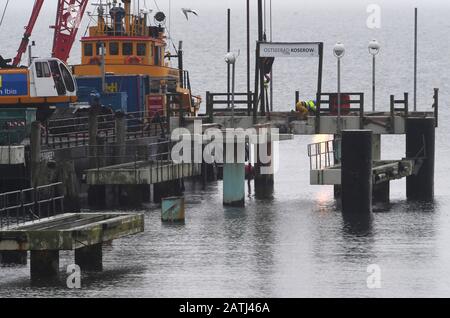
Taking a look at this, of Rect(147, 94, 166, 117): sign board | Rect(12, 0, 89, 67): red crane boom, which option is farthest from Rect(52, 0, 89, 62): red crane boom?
Rect(147, 94, 166, 117): sign board

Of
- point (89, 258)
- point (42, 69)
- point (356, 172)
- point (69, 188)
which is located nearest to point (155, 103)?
point (42, 69)

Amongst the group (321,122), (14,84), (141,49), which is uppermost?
(141,49)

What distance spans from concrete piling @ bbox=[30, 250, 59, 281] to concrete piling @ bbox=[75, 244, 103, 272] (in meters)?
1.43

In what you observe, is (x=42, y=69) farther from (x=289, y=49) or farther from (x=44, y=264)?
(x=44, y=264)

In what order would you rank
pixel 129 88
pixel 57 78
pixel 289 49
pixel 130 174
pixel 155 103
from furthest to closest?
pixel 129 88 < pixel 155 103 < pixel 57 78 < pixel 289 49 < pixel 130 174

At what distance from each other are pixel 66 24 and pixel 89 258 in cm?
3881

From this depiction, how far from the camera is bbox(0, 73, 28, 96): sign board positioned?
63.5 metres

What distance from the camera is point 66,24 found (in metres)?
80.2

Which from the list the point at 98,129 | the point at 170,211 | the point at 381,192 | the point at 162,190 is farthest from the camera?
the point at 162,190

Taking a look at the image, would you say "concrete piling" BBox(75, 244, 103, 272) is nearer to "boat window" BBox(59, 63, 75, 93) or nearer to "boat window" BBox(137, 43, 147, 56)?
"boat window" BBox(59, 63, 75, 93)

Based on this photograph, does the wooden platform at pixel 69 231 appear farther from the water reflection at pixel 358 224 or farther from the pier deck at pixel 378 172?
the pier deck at pixel 378 172

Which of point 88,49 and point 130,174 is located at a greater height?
point 88,49

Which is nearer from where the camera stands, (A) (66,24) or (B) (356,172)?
(B) (356,172)
